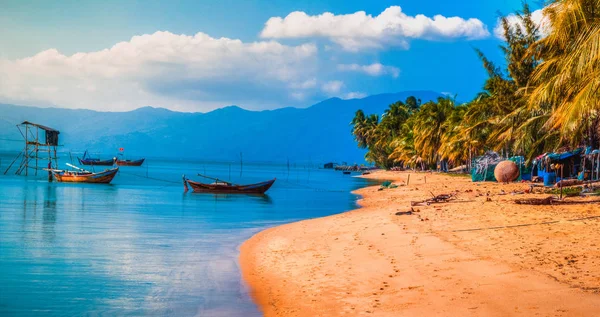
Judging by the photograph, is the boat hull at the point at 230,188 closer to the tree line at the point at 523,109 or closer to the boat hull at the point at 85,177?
the boat hull at the point at 85,177

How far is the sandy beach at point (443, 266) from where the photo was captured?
7.46 m

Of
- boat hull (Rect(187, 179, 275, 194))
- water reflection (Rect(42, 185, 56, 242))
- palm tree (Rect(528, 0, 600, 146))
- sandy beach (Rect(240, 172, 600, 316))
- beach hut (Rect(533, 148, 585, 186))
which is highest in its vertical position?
palm tree (Rect(528, 0, 600, 146))

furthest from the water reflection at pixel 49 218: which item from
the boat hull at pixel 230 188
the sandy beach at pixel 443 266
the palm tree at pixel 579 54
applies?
the palm tree at pixel 579 54

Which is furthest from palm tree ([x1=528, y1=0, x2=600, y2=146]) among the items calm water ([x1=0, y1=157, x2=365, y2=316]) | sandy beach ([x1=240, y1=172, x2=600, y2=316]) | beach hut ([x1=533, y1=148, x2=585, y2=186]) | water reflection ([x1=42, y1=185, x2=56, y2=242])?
water reflection ([x1=42, y1=185, x2=56, y2=242])

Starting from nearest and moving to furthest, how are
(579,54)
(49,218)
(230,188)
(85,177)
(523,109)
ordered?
(579,54) < (49,218) < (523,109) < (230,188) < (85,177)

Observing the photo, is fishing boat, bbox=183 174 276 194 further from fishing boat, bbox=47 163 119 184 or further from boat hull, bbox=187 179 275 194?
fishing boat, bbox=47 163 119 184

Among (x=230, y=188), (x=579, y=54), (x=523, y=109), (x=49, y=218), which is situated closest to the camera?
(x=579, y=54)

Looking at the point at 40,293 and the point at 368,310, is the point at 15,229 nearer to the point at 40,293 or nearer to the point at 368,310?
the point at 40,293

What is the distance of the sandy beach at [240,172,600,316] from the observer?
24.5ft

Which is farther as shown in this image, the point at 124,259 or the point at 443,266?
the point at 124,259

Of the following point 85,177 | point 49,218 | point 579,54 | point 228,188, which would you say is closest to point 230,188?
point 228,188

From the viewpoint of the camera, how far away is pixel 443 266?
31.8 ft

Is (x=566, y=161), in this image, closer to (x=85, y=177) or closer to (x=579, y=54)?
(x=579, y=54)

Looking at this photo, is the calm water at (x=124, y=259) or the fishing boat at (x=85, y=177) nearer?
the calm water at (x=124, y=259)
